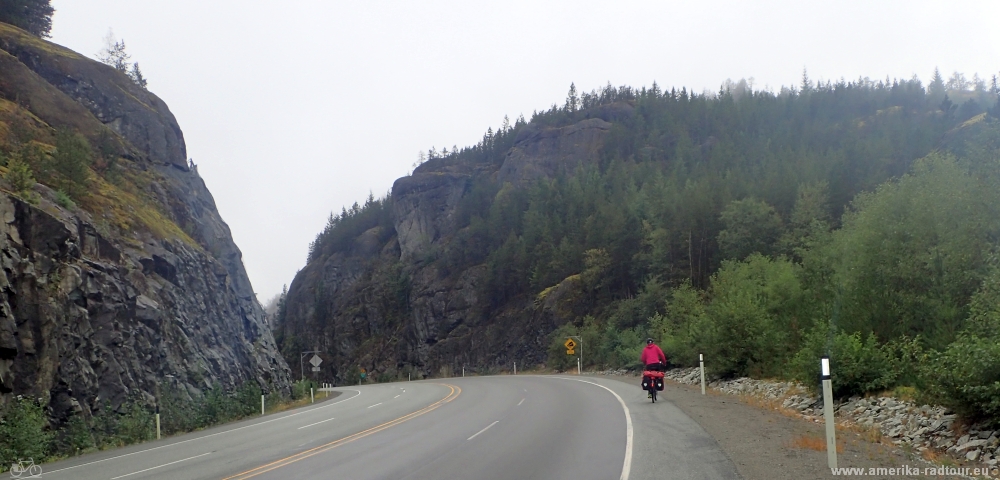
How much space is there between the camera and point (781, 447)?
11.3 metres

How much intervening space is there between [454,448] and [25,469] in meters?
9.75

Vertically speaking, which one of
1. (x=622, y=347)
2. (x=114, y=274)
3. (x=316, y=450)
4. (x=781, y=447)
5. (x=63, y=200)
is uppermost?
(x=63, y=200)

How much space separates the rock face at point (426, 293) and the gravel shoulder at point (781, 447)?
54.6 meters

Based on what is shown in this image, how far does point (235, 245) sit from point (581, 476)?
4351cm

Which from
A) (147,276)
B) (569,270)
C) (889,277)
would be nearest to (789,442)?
(889,277)

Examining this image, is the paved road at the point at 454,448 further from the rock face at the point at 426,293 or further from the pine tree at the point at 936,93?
the pine tree at the point at 936,93

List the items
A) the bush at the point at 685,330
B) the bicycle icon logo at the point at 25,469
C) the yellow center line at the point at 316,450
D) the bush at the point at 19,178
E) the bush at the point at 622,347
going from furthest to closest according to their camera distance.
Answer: the bush at the point at 622,347 → the bush at the point at 685,330 → the bush at the point at 19,178 → the bicycle icon logo at the point at 25,469 → the yellow center line at the point at 316,450

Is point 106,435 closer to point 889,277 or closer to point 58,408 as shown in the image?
point 58,408

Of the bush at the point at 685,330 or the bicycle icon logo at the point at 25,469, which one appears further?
the bush at the point at 685,330

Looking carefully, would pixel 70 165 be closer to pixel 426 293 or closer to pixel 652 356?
pixel 652 356

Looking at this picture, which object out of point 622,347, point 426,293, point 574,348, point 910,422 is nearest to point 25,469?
point 910,422

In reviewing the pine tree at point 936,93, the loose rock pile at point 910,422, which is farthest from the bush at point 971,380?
the pine tree at point 936,93

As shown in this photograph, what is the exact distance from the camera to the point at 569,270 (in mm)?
74875

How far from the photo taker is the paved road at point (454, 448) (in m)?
10.5
